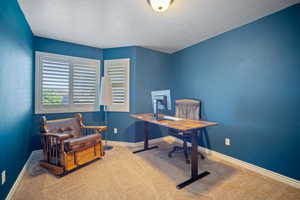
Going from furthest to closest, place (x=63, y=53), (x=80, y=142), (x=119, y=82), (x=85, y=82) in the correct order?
(x=119, y=82) → (x=85, y=82) → (x=63, y=53) → (x=80, y=142)

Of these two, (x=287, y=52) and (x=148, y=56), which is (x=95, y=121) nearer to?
(x=148, y=56)

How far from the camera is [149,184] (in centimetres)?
179

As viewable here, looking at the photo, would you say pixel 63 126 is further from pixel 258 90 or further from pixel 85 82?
pixel 258 90

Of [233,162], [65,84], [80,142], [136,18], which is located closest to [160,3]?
[136,18]

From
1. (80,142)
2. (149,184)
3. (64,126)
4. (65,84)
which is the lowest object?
(149,184)

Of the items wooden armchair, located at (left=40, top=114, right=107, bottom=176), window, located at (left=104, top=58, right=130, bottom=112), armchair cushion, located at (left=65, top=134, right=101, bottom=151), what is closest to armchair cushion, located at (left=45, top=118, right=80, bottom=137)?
wooden armchair, located at (left=40, top=114, right=107, bottom=176)

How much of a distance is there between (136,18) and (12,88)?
6.43 feet

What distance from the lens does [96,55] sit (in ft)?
10.8

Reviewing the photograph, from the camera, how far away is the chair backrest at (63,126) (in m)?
2.25

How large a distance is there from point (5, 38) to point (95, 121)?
2.20 m

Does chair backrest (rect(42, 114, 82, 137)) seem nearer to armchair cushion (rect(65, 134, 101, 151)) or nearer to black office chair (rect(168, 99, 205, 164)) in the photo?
armchair cushion (rect(65, 134, 101, 151))

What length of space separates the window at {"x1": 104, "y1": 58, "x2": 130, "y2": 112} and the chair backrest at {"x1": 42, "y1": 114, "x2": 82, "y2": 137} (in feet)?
2.61

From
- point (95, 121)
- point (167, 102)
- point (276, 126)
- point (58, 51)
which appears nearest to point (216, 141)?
point (276, 126)

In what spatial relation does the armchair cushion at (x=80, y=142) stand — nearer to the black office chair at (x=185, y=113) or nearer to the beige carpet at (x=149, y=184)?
the beige carpet at (x=149, y=184)
